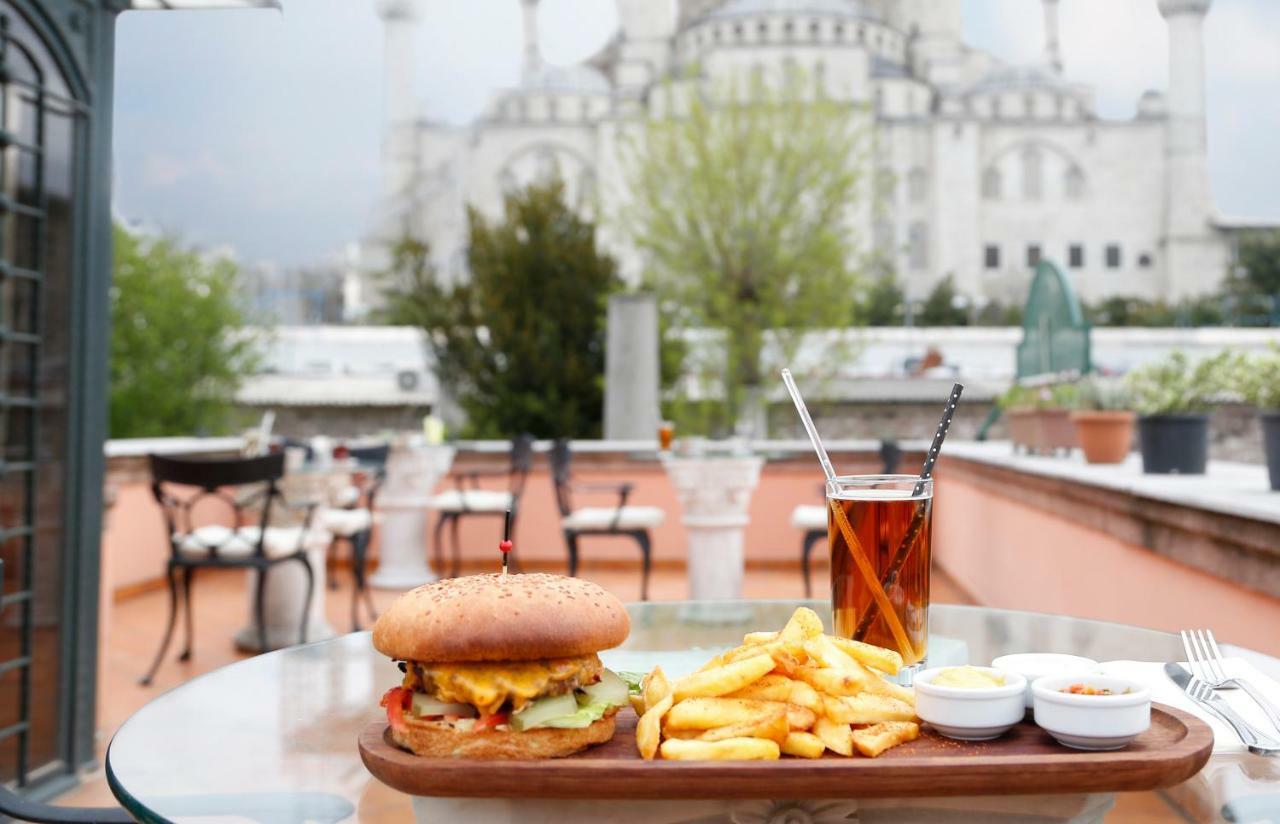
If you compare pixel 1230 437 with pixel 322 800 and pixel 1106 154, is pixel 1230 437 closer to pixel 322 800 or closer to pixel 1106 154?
pixel 322 800

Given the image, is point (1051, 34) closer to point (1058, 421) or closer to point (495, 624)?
point (1058, 421)

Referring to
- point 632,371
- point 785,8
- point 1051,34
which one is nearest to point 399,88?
point 785,8

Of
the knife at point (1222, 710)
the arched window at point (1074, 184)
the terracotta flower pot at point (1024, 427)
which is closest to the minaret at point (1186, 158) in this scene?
the arched window at point (1074, 184)

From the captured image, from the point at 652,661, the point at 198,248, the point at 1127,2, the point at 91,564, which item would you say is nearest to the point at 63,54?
the point at 91,564

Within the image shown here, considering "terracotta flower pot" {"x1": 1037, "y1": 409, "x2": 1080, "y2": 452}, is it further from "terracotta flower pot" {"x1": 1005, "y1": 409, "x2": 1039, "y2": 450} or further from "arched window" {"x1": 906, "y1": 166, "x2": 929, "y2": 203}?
"arched window" {"x1": 906, "y1": 166, "x2": 929, "y2": 203}

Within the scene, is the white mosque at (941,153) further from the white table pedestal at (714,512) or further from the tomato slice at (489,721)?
the tomato slice at (489,721)
